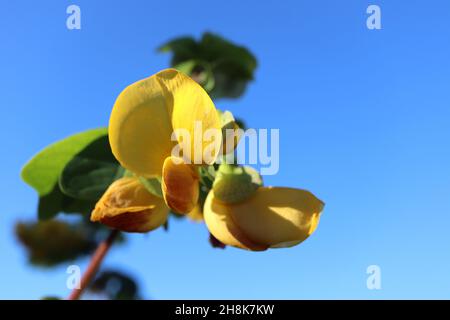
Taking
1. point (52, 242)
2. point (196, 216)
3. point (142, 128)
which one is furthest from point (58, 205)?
point (52, 242)

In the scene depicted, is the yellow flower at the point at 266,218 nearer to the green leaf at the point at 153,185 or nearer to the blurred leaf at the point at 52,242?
the green leaf at the point at 153,185

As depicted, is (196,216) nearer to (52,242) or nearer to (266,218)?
(266,218)

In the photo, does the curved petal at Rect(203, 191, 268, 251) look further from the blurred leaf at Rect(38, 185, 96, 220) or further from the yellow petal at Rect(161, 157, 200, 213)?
the blurred leaf at Rect(38, 185, 96, 220)

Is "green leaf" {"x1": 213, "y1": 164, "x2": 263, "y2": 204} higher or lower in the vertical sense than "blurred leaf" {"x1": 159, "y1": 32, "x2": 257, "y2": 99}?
lower

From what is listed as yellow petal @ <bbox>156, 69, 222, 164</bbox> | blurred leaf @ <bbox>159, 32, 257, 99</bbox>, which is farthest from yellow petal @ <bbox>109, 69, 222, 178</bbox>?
blurred leaf @ <bbox>159, 32, 257, 99</bbox>

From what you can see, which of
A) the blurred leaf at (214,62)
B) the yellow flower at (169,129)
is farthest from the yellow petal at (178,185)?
the blurred leaf at (214,62)

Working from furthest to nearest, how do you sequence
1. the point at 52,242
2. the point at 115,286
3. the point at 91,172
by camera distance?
the point at 52,242 < the point at 115,286 < the point at 91,172

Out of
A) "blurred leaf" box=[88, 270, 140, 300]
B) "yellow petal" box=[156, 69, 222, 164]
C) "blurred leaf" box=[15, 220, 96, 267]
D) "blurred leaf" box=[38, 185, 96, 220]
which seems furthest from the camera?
"blurred leaf" box=[15, 220, 96, 267]
